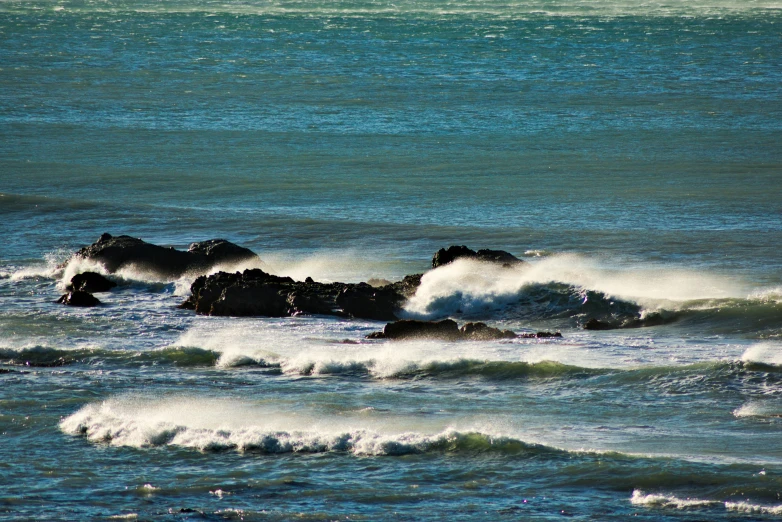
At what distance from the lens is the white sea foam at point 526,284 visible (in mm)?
15500

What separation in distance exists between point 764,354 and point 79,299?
29.8 ft

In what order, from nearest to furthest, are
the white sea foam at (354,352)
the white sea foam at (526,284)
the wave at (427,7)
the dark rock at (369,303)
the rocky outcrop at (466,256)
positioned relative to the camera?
the white sea foam at (354,352)
the dark rock at (369,303)
the white sea foam at (526,284)
the rocky outcrop at (466,256)
the wave at (427,7)

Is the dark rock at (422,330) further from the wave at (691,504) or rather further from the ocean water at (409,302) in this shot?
the wave at (691,504)

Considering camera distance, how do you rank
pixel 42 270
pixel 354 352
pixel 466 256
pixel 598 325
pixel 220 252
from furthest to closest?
pixel 42 270, pixel 220 252, pixel 466 256, pixel 598 325, pixel 354 352

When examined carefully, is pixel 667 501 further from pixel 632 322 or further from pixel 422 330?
pixel 632 322

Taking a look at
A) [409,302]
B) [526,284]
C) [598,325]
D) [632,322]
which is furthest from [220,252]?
[632,322]

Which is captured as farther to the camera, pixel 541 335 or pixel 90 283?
pixel 90 283

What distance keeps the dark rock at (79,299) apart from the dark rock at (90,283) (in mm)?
864

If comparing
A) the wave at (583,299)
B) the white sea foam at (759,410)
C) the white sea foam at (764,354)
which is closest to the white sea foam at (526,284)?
the wave at (583,299)

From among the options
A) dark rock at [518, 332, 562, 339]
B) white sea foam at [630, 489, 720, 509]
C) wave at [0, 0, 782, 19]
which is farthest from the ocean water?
wave at [0, 0, 782, 19]

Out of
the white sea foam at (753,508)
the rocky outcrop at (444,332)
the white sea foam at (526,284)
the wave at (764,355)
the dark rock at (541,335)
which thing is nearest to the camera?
the white sea foam at (753,508)

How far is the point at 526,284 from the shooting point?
15.9 metres

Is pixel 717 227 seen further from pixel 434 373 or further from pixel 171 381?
pixel 171 381

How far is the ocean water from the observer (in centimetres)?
860
